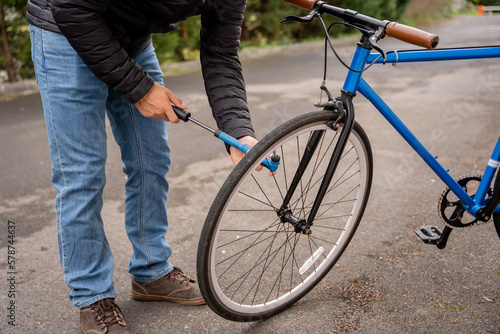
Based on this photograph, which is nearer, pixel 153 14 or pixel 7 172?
pixel 153 14

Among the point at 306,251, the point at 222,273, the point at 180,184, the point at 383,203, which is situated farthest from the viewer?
the point at 180,184

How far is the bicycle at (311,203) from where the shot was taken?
1772 mm

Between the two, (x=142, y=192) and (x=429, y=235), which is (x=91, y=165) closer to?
(x=142, y=192)

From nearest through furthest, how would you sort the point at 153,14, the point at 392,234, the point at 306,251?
the point at 153,14 < the point at 306,251 < the point at 392,234

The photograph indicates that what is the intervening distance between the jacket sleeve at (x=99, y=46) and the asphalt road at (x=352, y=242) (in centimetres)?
113

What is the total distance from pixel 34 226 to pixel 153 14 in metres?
1.93

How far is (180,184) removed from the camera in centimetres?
375

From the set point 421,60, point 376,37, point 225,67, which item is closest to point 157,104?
point 225,67

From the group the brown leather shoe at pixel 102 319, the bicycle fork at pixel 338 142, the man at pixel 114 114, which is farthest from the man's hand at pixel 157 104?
the brown leather shoe at pixel 102 319

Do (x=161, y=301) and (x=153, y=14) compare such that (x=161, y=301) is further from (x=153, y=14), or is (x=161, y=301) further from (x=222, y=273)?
(x=153, y=14)

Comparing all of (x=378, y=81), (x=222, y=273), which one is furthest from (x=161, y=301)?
(x=378, y=81)

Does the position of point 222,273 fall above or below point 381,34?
below

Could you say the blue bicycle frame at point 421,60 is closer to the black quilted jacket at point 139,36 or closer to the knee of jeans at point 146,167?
the black quilted jacket at point 139,36

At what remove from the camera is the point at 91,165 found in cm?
187
